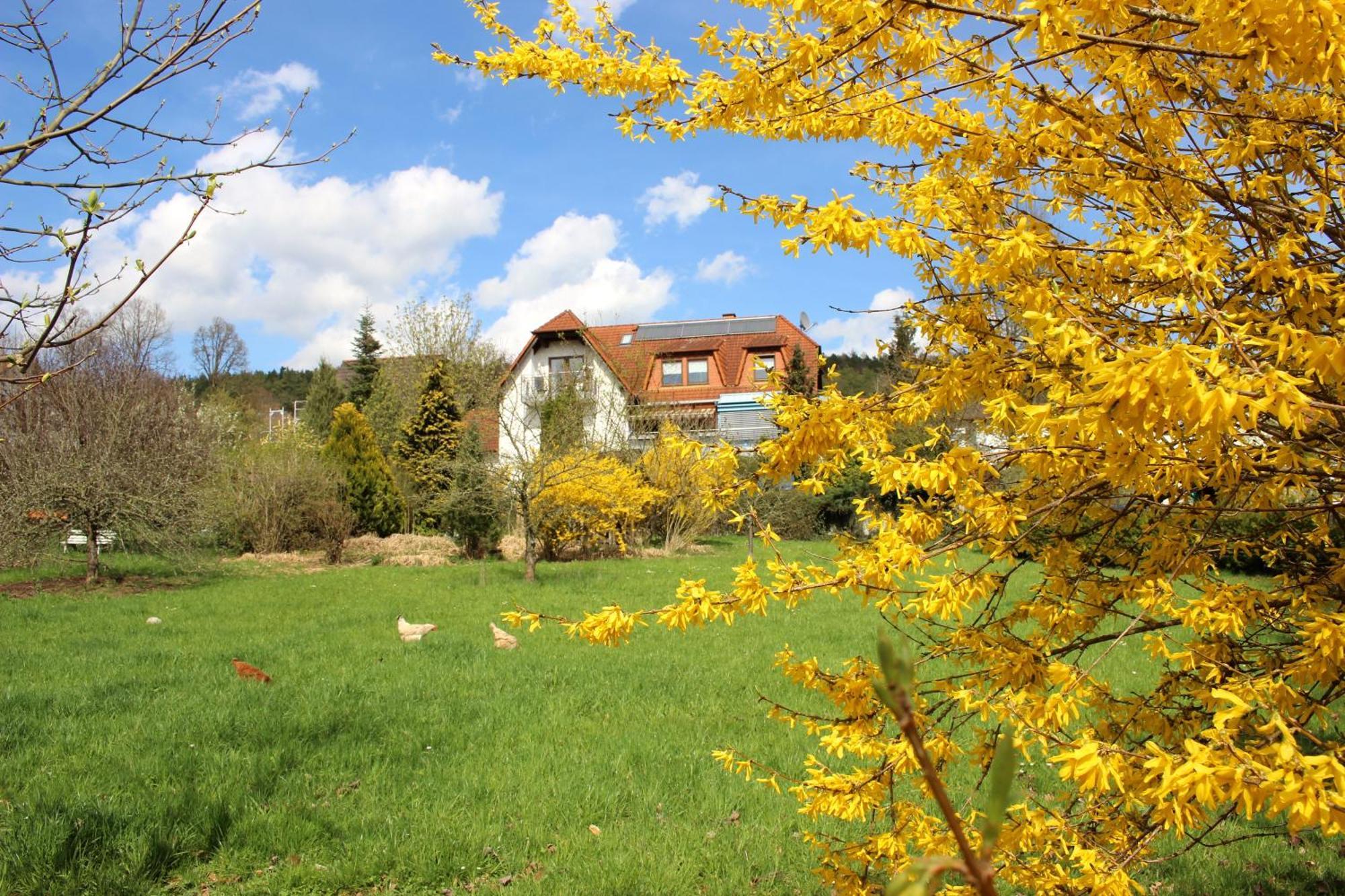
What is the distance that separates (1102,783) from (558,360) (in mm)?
30362

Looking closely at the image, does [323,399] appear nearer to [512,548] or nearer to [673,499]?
[512,548]

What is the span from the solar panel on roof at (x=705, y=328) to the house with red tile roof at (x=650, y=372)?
40 mm

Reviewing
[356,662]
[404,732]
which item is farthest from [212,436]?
[404,732]

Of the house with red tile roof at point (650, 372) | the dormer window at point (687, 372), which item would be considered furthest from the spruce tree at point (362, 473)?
the dormer window at point (687, 372)

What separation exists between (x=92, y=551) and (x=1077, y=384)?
16.0 meters

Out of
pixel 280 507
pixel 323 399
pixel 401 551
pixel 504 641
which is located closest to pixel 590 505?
pixel 401 551

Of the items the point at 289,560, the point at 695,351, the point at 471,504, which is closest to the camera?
the point at 471,504

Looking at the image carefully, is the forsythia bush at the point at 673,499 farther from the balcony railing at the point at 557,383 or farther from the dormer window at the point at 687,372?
the dormer window at the point at 687,372

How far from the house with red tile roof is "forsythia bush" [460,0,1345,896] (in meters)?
20.6

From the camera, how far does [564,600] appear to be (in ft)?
41.4

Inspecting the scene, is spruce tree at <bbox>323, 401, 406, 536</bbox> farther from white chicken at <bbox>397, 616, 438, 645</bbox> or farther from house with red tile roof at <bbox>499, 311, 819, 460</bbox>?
white chicken at <bbox>397, 616, 438, 645</bbox>

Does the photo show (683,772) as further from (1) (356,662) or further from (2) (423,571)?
(2) (423,571)

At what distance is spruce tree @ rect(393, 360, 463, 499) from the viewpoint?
2580 centimetres

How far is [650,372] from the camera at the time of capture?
2920cm
